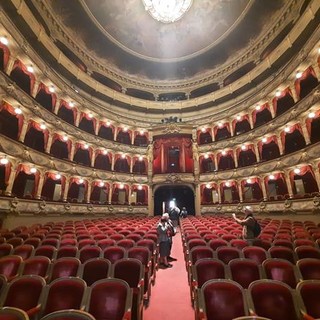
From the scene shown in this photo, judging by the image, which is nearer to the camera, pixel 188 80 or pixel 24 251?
pixel 24 251

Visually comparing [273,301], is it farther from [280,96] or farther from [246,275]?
[280,96]

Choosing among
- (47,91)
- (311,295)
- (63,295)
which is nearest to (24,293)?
(63,295)

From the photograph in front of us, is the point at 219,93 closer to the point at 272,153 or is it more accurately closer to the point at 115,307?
the point at 272,153

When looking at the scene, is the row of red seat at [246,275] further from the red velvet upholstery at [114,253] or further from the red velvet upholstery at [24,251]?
the red velvet upholstery at [24,251]

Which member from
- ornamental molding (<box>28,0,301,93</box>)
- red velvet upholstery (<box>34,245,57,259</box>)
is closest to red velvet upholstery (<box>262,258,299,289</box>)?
red velvet upholstery (<box>34,245,57,259</box>)

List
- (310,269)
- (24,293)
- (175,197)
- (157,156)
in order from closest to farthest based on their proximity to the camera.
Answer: (24,293)
(310,269)
(157,156)
(175,197)

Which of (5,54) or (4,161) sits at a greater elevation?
(5,54)

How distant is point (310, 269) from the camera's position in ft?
11.1

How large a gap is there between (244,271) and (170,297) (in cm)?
162

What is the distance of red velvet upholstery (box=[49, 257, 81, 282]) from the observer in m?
3.60

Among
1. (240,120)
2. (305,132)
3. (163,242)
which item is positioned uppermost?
(240,120)

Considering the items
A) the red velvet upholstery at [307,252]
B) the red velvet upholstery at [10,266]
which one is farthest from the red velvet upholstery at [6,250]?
the red velvet upholstery at [307,252]

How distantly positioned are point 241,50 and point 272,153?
1246 cm

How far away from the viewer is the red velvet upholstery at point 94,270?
3600 millimetres
